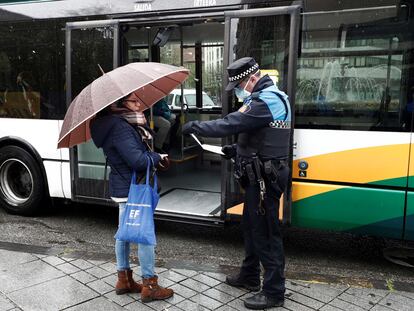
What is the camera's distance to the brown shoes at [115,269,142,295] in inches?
145

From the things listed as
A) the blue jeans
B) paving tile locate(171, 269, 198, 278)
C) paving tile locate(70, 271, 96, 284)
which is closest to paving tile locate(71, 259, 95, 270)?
paving tile locate(70, 271, 96, 284)

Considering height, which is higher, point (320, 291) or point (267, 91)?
point (267, 91)

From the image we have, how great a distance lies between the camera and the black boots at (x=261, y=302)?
3461mm

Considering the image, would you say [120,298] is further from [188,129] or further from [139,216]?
[188,129]

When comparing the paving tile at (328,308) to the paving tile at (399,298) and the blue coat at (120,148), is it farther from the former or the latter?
the blue coat at (120,148)

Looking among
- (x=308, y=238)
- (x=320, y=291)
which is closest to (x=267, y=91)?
(x=320, y=291)

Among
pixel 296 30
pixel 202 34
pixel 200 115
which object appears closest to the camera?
pixel 296 30

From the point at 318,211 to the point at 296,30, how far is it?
1.73 metres

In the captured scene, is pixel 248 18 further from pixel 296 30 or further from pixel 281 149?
pixel 281 149

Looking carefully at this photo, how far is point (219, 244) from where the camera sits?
5.18 metres

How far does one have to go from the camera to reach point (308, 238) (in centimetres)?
536

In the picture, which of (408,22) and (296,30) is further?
(296,30)

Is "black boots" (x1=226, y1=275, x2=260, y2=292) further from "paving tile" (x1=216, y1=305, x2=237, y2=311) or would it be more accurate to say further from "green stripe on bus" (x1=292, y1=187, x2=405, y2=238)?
"green stripe on bus" (x1=292, y1=187, x2=405, y2=238)

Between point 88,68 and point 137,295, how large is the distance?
280 centimetres
